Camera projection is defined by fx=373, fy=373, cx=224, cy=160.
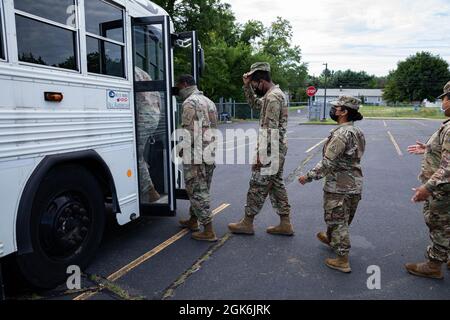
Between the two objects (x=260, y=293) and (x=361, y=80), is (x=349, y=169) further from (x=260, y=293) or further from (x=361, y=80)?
(x=361, y=80)

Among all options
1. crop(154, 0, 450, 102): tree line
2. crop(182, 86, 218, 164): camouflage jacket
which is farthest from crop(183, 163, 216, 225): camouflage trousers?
crop(154, 0, 450, 102): tree line

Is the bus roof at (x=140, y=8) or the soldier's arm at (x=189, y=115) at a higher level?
the bus roof at (x=140, y=8)

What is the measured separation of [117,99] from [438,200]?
3259 mm

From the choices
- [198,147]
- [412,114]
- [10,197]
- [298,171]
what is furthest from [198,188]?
[412,114]

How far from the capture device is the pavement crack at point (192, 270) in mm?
3307

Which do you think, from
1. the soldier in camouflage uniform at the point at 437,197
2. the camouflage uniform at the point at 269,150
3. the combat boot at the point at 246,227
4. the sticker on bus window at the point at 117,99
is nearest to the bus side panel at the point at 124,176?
the sticker on bus window at the point at 117,99

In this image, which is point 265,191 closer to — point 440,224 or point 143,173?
point 143,173

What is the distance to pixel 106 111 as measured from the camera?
3.71 metres

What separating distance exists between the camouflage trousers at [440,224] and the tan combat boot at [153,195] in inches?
118

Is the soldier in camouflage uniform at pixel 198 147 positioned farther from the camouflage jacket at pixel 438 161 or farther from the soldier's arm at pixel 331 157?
the camouflage jacket at pixel 438 161

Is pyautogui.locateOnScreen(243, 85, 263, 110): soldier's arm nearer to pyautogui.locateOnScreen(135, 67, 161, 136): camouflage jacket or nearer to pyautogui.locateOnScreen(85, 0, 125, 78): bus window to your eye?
pyautogui.locateOnScreen(135, 67, 161, 136): camouflage jacket

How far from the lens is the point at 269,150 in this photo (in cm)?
449
